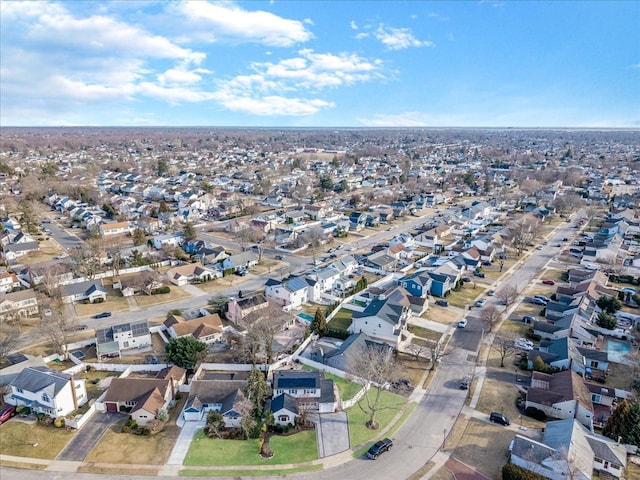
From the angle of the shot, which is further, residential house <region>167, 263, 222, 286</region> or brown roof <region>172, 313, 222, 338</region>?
residential house <region>167, 263, 222, 286</region>

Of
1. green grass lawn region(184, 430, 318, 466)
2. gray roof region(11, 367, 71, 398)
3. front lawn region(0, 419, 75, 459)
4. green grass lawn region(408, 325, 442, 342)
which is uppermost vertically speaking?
gray roof region(11, 367, 71, 398)

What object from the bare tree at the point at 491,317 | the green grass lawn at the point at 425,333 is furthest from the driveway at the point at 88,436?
the bare tree at the point at 491,317

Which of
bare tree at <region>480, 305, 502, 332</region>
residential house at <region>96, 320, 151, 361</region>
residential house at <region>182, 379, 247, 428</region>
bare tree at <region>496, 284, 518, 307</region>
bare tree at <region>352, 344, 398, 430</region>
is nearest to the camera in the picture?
residential house at <region>182, 379, 247, 428</region>

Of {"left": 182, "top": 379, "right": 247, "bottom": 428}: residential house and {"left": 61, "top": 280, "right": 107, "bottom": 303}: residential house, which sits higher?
{"left": 61, "top": 280, "right": 107, "bottom": 303}: residential house

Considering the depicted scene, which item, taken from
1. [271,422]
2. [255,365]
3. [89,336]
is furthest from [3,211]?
[271,422]

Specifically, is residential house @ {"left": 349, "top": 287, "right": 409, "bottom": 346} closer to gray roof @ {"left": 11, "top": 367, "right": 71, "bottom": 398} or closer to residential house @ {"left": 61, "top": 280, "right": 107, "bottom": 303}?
gray roof @ {"left": 11, "top": 367, "right": 71, "bottom": 398}

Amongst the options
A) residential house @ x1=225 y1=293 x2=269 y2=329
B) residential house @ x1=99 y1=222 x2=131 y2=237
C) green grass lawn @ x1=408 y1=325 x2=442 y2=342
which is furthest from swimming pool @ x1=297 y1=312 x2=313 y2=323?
residential house @ x1=99 y1=222 x2=131 y2=237

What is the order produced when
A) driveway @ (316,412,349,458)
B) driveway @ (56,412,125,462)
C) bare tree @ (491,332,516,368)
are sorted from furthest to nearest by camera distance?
1. bare tree @ (491,332,516,368)
2. driveway @ (316,412,349,458)
3. driveway @ (56,412,125,462)

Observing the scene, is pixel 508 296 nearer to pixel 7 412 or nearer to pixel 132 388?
pixel 132 388
